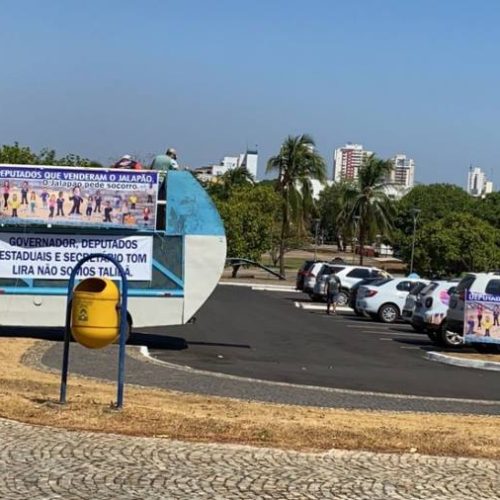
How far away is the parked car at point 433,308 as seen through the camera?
2214cm

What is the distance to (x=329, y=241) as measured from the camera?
135250 millimetres

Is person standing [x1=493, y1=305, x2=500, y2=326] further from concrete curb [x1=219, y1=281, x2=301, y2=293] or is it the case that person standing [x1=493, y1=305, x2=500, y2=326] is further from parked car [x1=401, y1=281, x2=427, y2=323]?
concrete curb [x1=219, y1=281, x2=301, y2=293]

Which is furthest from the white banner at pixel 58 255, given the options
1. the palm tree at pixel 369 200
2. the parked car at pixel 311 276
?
the palm tree at pixel 369 200

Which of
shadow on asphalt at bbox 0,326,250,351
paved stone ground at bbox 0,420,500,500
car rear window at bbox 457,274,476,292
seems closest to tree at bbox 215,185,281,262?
car rear window at bbox 457,274,476,292

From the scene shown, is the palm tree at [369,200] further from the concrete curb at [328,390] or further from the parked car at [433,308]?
the concrete curb at [328,390]

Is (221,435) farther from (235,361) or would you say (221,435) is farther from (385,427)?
(235,361)

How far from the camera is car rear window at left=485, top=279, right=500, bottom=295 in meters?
19.9

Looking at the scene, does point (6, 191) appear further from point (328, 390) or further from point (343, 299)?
point (343, 299)

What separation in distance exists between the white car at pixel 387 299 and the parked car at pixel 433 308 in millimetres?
6676

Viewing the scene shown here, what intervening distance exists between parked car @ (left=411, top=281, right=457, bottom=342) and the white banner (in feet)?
25.9

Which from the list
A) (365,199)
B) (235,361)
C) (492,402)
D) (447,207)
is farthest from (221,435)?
(447,207)

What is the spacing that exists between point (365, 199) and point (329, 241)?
227 feet

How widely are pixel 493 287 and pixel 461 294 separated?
0.69 metres

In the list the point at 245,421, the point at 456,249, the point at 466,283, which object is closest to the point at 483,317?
the point at 466,283
